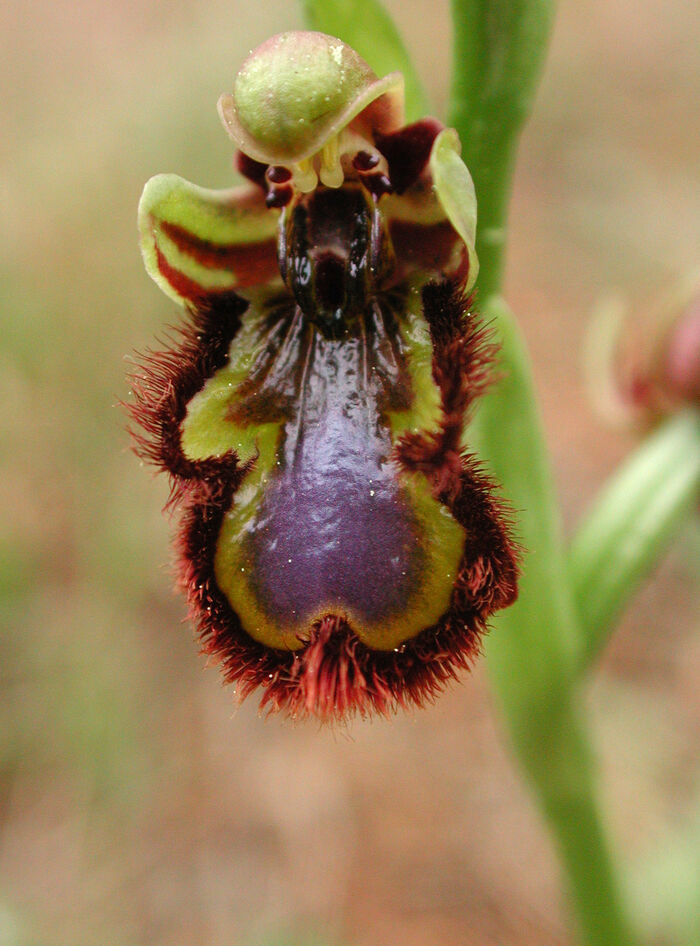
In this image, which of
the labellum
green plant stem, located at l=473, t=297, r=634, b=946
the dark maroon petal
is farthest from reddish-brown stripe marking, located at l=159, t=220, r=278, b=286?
green plant stem, located at l=473, t=297, r=634, b=946

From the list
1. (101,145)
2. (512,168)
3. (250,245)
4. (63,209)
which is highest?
(101,145)

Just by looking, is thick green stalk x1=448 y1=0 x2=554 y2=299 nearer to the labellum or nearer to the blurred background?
the labellum

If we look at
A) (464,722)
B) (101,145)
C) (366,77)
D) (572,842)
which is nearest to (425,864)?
(464,722)

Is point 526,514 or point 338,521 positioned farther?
point 526,514

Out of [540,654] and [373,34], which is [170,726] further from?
[373,34]

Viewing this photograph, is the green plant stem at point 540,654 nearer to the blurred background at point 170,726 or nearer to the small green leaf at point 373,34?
the small green leaf at point 373,34

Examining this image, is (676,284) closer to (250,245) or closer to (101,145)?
(250,245)

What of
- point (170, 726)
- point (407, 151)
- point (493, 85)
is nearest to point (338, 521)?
point (407, 151)
